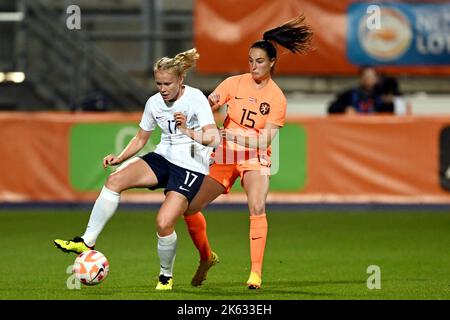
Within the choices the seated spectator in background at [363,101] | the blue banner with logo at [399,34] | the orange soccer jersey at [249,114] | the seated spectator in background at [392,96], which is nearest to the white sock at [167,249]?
the orange soccer jersey at [249,114]

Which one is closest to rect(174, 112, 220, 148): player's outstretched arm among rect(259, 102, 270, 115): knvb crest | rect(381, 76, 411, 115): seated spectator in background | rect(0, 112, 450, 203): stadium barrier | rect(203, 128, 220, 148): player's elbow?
rect(203, 128, 220, 148): player's elbow

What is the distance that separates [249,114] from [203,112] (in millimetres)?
614

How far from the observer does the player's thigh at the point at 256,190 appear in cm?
1090

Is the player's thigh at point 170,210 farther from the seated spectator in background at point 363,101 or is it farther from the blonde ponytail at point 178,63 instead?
the seated spectator in background at point 363,101

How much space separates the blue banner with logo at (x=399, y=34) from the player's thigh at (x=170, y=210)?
39.5 ft

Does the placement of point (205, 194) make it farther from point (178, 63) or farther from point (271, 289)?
point (178, 63)

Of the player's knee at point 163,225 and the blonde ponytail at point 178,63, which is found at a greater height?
the blonde ponytail at point 178,63

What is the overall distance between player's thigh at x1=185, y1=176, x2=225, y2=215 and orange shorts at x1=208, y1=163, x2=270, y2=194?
52 mm

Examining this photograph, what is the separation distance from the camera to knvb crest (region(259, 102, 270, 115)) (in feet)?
36.4

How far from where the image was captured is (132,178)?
10617 millimetres

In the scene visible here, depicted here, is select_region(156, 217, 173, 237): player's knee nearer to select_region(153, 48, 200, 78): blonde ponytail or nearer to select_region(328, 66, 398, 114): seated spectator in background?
select_region(153, 48, 200, 78): blonde ponytail

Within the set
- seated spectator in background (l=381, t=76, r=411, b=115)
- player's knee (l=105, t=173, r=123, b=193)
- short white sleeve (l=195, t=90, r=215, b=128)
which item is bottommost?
player's knee (l=105, t=173, r=123, b=193)

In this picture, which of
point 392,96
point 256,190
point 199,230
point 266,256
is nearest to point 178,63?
point 256,190

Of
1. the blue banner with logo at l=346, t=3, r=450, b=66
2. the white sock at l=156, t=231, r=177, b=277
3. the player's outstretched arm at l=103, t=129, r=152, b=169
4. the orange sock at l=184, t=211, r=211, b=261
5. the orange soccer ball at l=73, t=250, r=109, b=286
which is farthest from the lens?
the blue banner with logo at l=346, t=3, r=450, b=66
